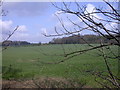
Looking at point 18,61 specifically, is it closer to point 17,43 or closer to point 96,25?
point 17,43

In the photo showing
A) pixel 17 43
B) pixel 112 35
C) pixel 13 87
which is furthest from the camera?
pixel 13 87

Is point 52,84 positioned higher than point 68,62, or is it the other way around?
point 68,62

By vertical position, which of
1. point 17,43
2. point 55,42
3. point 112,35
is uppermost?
point 112,35

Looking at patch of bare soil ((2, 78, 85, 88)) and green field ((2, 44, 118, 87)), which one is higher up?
green field ((2, 44, 118, 87))

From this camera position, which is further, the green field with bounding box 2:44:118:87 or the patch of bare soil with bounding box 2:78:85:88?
the patch of bare soil with bounding box 2:78:85:88

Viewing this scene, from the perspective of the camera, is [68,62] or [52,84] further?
[52,84]

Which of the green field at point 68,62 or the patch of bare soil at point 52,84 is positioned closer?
the green field at point 68,62

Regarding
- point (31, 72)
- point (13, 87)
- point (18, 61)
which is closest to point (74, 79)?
point (13, 87)

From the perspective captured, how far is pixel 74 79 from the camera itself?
679 cm

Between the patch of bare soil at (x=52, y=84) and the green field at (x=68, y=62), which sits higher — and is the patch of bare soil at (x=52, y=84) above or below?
below

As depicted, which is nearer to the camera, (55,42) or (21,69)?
(55,42)

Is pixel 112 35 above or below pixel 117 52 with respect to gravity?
above

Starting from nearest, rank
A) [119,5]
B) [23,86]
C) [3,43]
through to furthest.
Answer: [119,5] → [3,43] → [23,86]

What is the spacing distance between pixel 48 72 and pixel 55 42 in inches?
353
